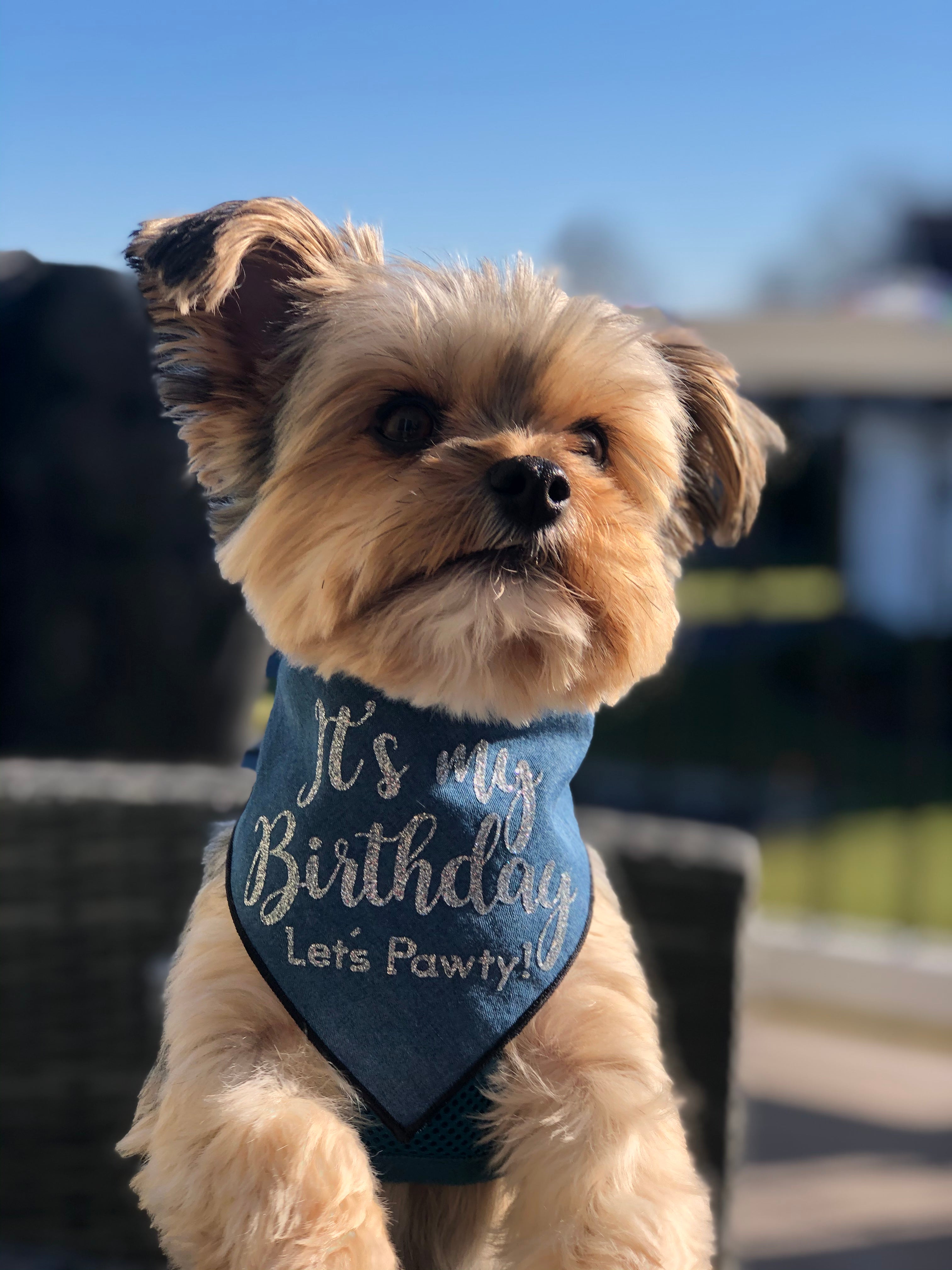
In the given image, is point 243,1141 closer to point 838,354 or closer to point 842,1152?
point 842,1152

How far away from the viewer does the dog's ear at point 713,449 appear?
117 cm

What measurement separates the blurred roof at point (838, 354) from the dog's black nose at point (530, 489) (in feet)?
7.58

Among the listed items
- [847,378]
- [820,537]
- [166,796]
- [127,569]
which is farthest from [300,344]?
[820,537]

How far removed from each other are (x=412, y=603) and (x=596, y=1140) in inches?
18.0

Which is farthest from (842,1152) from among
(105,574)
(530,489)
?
(530,489)

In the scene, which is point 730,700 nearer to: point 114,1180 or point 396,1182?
point 114,1180

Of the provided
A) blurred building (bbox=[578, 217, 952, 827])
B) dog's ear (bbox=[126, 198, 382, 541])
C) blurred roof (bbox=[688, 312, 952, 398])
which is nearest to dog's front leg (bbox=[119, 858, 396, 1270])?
dog's ear (bbox=[126, 198, 382, 541])

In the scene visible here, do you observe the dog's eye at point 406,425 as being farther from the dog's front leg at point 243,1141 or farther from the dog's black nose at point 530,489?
the dog's front leg at point 243,1141

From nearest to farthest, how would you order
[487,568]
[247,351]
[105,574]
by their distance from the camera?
1. [487,568]
2. [247,351]
3. [105,574]

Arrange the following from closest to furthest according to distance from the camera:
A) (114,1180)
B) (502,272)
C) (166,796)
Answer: (502,272), (166,796), (114,1180)

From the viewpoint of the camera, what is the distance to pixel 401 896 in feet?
2.93

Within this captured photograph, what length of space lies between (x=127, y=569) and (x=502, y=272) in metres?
1.02

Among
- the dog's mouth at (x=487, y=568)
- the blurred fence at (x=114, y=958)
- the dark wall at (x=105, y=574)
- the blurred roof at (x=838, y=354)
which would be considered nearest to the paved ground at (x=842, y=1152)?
the blurred fence at (x=114, y=958)

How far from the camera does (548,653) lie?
0.95 meters
